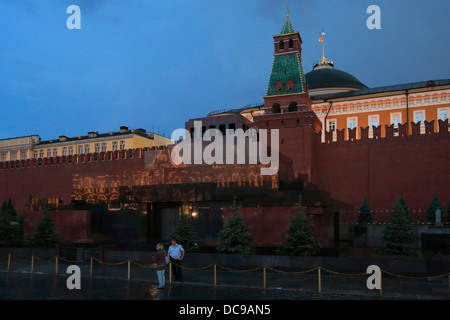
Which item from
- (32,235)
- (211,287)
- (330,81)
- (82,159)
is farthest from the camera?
(330,81)

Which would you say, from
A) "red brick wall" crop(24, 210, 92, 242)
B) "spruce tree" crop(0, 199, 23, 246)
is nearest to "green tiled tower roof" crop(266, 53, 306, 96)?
"red brick wall" crop(24, 210, 92, 242)

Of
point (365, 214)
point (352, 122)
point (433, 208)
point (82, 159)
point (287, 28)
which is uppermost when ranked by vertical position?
point (287, 28)

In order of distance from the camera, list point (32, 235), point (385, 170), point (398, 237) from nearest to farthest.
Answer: point (398, 237) < point (32, 235) < point (385, 170)

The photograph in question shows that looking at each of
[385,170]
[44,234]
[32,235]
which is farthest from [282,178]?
[32,235]

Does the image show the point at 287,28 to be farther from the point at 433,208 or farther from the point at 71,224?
→ the point at 71,224

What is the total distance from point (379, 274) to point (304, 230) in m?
3.60

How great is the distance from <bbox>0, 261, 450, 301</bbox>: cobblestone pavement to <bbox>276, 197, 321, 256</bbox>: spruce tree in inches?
41.6

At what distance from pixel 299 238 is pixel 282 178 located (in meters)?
5.08

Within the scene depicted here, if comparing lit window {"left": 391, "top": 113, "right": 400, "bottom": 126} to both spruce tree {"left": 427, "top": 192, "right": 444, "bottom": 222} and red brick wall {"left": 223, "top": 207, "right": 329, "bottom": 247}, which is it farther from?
red brick wall {"left": 223, "top": 207, "right": 329, "bottom": 247}

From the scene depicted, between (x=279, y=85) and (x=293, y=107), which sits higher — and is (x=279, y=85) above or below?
above

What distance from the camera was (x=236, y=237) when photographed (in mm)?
13781

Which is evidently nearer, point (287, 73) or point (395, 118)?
point (287, 73)

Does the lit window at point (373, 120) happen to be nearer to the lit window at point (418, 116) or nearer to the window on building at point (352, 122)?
the window on building at point (352, 122)

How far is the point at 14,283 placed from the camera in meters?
11.4
